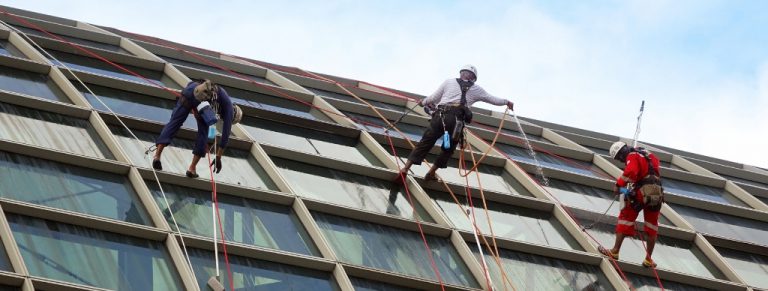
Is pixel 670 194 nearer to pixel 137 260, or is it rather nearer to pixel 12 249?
pixel 137 260

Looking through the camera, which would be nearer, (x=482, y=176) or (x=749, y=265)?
(x=749, y=265)

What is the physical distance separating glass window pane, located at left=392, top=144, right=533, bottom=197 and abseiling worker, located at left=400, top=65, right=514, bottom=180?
4.04 feet

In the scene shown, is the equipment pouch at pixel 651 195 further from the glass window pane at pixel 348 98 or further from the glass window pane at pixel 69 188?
the glass window pane at pixel 348 98

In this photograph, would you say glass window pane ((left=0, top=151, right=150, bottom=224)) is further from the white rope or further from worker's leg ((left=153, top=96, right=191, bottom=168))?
worker's leg ((left=153, top=96, right=191, bottom=168))

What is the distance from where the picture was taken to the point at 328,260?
16.8 meters

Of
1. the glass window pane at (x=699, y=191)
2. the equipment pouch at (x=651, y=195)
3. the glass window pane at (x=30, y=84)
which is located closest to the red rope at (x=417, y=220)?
the equipment pouch at (x=651, y=195)

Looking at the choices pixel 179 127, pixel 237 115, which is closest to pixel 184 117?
pixel 179 127

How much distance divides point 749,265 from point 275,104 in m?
9.61

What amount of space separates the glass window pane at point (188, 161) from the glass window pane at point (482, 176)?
11.8ft

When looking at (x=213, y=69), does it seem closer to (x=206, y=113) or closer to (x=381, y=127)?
(x=381, y=127)

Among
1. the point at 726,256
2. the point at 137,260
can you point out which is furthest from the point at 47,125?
the point at 726,256

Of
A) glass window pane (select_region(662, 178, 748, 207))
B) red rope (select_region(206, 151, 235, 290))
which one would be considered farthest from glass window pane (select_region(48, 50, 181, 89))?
glass window pane (select_region(662, 178, 748, 207))

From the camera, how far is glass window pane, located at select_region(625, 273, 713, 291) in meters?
19.8

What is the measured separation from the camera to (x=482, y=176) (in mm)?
23453
